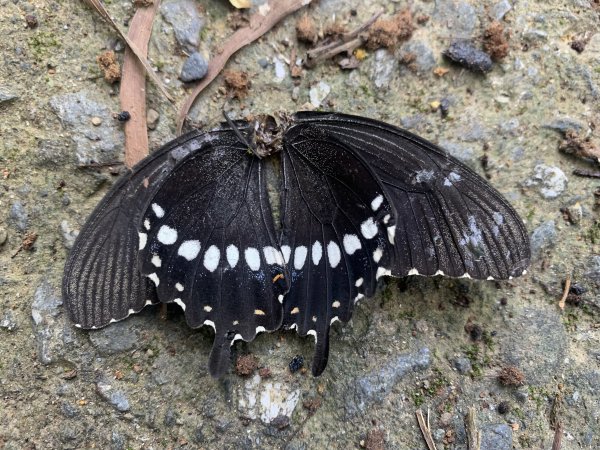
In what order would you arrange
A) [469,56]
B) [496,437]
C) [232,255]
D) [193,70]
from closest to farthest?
1. [232,255]
2. [496,437]
3. [193,70]
4. [469,56]

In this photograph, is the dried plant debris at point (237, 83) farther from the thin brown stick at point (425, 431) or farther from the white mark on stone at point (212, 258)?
the thin brown stick at point (425, 431)

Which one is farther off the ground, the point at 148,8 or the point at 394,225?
the point at 148,8

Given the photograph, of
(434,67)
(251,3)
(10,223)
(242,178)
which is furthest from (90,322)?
(434,67)

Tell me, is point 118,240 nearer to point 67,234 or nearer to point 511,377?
point 67,234

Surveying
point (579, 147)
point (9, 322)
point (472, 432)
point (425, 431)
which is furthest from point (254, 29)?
point (472, 432)

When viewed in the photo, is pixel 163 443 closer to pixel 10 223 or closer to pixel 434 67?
pixel 10 223

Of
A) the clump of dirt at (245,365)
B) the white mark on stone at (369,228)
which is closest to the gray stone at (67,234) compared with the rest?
the clump of dirt at (245,365)
